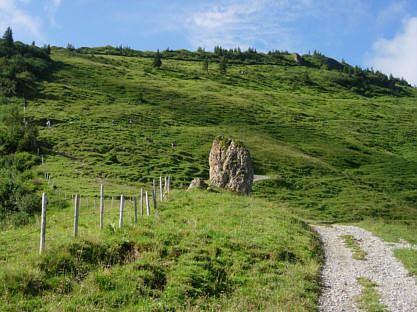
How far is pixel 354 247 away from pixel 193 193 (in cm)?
1226

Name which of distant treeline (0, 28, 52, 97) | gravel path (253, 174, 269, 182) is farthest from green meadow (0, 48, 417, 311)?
distant treeline (0, 28, 52, 97)

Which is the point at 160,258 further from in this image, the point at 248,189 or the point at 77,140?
the point at 77,140

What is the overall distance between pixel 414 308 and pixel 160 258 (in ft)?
28.0

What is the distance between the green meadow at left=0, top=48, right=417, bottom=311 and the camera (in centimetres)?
1019

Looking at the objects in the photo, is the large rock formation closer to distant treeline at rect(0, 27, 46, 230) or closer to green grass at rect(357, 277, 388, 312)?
distant treeline at rect(0, 27, 46, 230)

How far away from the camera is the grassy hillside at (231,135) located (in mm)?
45750

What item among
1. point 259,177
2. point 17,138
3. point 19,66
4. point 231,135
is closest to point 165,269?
point 259,177

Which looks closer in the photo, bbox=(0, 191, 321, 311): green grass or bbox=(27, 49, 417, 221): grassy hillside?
bbox=(0, 191, 321, 311): green grass

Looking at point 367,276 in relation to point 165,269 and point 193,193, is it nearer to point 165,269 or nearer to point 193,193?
point 165,269

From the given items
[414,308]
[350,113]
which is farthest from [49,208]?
[350,113]

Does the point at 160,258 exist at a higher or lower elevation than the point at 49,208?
higher

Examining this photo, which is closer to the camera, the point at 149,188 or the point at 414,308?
the point at 414,308

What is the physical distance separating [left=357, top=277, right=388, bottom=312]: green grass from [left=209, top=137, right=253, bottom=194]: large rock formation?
1913 cm

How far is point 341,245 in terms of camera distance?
19219mm
